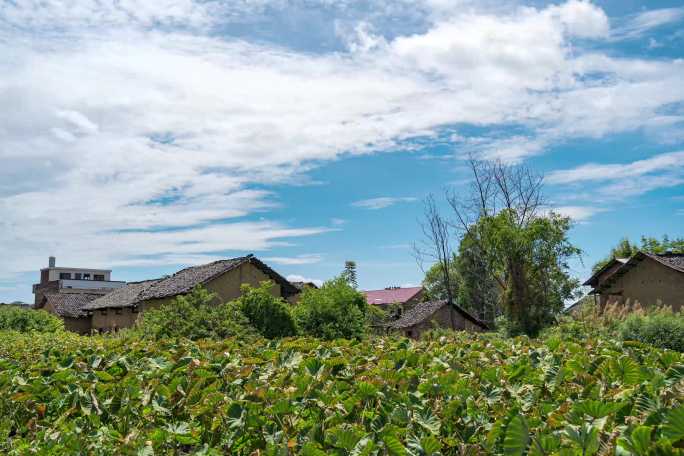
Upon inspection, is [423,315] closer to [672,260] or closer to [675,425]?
[672,260]

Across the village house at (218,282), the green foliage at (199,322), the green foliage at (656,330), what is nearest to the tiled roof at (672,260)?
the green foliage at (656,330)

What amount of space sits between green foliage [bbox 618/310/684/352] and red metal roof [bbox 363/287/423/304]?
127 ft

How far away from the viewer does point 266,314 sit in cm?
1892

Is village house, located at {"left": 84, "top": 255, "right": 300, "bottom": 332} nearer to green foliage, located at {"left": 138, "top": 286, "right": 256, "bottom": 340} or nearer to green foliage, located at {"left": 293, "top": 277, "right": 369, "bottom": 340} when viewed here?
green foliage, located at {"left": 293, "top": 277, "right": 369, "bottom": 340}

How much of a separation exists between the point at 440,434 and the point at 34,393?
2855mm

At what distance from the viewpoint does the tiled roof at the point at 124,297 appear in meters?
38.0

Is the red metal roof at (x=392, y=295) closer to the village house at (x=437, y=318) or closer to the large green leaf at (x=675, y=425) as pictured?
the village house at (x=437, y=318)

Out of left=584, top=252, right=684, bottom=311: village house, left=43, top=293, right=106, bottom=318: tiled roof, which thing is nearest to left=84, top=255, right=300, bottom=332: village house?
left=43, top=293, right=106, bottom=318: tiled roof

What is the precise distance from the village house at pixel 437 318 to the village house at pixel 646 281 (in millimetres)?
10314

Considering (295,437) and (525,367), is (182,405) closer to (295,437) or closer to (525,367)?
(295,437)

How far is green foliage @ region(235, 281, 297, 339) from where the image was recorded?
18.8m

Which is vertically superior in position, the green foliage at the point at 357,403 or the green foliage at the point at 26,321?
the green foliage at the point at 26,321

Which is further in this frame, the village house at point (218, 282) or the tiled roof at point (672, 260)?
the village house at point (218, 282)

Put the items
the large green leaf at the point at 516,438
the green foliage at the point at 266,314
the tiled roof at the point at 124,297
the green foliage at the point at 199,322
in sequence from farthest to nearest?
the tiled roof at the point at 124,297 < the green foliage at the point at 266,314 < the green foliage at the point at 199,322 < the large green leaf at the point at 516,438
